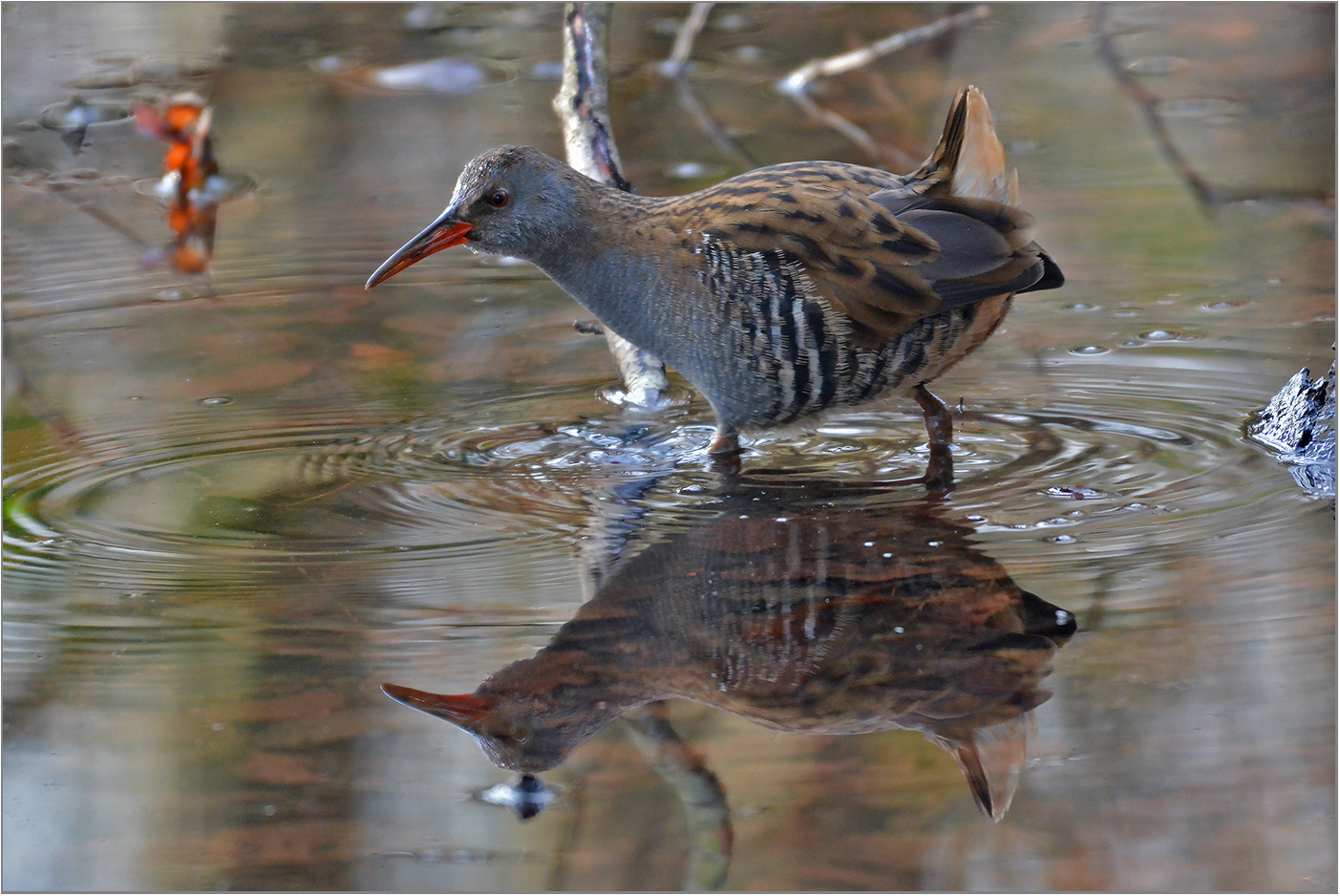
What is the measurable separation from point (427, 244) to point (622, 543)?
1030mm

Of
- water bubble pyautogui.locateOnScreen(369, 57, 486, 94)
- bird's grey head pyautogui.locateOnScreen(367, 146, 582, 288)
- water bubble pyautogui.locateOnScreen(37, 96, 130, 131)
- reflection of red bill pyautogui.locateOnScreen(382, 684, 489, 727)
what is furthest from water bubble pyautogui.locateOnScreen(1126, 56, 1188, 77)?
reflection of red bill pyautogui.locateOnScreen(382, 684, 489, 727)

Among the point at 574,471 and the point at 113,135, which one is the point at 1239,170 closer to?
the point at 574,471

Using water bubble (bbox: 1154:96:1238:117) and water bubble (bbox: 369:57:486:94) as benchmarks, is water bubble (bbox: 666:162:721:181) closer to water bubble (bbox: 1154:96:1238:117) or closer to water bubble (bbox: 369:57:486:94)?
water bubble (bbox: 369:57:486:94)

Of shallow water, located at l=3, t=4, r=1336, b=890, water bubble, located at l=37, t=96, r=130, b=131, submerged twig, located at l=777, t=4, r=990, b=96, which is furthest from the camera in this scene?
water bubble, located at l=37, t=96, r=130, b=131

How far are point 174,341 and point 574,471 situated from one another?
1.61m

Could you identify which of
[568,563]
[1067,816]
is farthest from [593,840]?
[568,563]

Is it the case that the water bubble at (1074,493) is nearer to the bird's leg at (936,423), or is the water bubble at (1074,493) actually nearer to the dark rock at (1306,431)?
the bird's leg at (936,423)

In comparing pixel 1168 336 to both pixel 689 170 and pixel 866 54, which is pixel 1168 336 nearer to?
pixel 689 170

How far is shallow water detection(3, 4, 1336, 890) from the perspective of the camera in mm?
2182

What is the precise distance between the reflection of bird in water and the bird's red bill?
1056mm

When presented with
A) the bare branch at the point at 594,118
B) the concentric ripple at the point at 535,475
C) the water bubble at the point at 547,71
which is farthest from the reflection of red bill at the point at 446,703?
the water bubble at the point at 547,71

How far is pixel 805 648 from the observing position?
8.84ft

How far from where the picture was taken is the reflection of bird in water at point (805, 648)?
2.45 meters

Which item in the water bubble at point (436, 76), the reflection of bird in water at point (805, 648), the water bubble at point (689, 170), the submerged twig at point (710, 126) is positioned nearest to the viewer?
the reflection of bird in water at point (805, 648)
